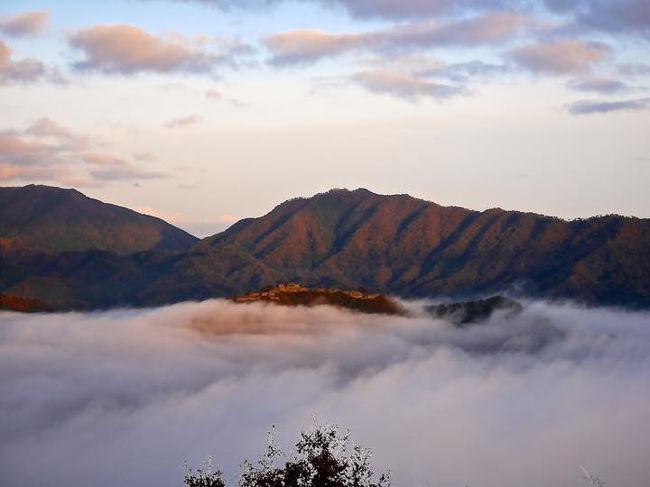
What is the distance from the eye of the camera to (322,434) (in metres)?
63.8

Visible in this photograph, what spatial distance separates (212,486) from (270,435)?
7292mm

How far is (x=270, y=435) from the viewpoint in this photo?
68000mm

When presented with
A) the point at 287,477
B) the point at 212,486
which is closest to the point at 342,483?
the point at 287,477

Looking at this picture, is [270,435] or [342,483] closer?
[342,483]

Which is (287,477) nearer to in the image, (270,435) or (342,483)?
(342,483)

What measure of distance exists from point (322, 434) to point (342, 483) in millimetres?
4268

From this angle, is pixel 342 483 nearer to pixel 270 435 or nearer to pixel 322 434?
pixel 322 434

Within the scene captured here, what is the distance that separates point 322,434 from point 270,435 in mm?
5422

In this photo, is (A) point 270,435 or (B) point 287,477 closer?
(B) point 287,477

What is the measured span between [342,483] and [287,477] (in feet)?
10.4

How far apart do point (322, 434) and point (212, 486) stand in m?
7.25

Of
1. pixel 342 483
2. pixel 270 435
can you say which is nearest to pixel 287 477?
pixel 342 483

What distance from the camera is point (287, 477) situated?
60.7 meters
